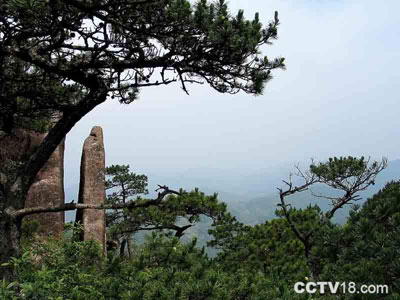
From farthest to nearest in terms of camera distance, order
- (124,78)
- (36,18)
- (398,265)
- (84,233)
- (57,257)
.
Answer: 1. (84,233)
2. (124,78)
3. (57,257)
4. (36,18)
5. (398,265)

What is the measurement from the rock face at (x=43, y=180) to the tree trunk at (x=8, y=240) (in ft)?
20.3

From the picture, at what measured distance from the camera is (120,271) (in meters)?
5.79

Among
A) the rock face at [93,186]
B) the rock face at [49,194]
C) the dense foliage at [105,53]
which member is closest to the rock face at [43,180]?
the rock face at [49,194]

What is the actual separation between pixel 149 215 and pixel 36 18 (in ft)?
31.4

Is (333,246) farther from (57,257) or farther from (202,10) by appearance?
(57,257)

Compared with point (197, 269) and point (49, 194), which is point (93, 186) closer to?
point (49, 194)

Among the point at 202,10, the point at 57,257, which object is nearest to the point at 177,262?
the point at 57,257

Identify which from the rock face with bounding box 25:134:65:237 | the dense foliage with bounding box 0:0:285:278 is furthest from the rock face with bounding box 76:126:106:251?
the dense foliage with bounding box 0:0:285:278

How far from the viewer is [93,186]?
1340cm

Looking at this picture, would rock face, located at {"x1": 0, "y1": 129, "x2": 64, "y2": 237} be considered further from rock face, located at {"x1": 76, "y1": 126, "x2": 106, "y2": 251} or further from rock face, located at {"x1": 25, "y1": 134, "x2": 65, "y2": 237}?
rock face, located at {"x1": 76, "y1": 126, "x2": 106, "y2": 251}

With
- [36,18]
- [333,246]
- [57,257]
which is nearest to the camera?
[333,246]

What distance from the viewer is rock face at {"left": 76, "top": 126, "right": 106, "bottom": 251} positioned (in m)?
12.9

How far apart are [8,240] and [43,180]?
7.19 metres

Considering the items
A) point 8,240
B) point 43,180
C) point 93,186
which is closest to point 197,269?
point 8,240
